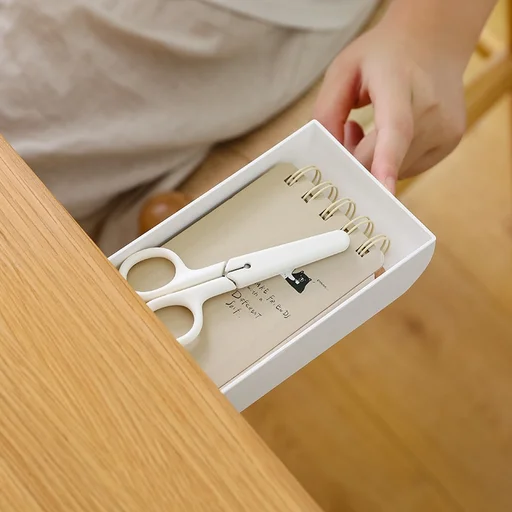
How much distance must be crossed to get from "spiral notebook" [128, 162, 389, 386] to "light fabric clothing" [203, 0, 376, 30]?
7.3 inches

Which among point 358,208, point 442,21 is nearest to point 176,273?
point 358,208

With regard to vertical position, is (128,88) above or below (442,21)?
above

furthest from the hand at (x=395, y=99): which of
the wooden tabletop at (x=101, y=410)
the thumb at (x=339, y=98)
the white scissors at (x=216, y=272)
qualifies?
the wooden tabletop at (x=101, y=410)

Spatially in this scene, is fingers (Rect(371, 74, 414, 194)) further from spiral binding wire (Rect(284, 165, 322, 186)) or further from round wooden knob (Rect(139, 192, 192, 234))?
round wooden knob (Rect(139, 192, 192, 234))

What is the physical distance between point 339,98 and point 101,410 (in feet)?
1.16

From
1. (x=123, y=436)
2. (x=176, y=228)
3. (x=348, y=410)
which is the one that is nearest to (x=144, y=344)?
(x=123, y=436)

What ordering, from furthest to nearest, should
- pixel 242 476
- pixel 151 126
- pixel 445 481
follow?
pixel 445 481 → pixel 151 126 → pixel 242 476

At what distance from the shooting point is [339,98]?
549 millimetres

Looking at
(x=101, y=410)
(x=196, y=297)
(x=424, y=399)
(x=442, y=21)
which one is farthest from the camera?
(x=424, y=399)

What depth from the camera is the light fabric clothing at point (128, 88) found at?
53 cm

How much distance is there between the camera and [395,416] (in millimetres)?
997

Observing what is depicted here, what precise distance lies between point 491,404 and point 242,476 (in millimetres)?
820

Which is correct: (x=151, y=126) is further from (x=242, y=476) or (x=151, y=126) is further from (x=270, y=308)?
(x=242, y=476)

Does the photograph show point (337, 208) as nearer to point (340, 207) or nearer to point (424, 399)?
point (340, 207)
